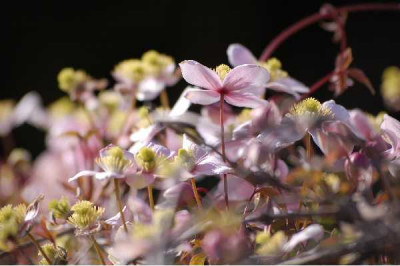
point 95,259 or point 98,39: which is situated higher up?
point 95,259

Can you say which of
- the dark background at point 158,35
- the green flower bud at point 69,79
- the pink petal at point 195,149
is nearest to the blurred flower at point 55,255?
the pink petal at point 195,149

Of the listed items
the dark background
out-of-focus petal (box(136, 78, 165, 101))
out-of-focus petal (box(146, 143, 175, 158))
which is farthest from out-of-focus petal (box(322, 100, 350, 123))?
the dark background

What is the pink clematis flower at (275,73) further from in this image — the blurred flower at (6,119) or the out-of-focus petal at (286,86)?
the blurred flower at (6,119)

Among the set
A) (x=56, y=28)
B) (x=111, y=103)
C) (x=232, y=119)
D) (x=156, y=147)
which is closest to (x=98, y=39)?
(x=56, y=28)

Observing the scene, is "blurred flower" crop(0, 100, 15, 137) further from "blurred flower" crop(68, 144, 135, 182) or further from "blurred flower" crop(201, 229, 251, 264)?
"blurred flower" crop(201, 229, 251, 264)

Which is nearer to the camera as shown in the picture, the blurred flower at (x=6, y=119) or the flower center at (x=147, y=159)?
the flower center at (x=147, y=159)

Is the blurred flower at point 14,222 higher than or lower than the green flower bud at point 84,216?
higher

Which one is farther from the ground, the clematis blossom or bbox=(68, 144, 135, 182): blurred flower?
bbox=(68, 144, 135, 182): blurred flower

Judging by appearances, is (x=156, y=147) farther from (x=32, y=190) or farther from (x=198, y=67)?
(x=32, y=190)
